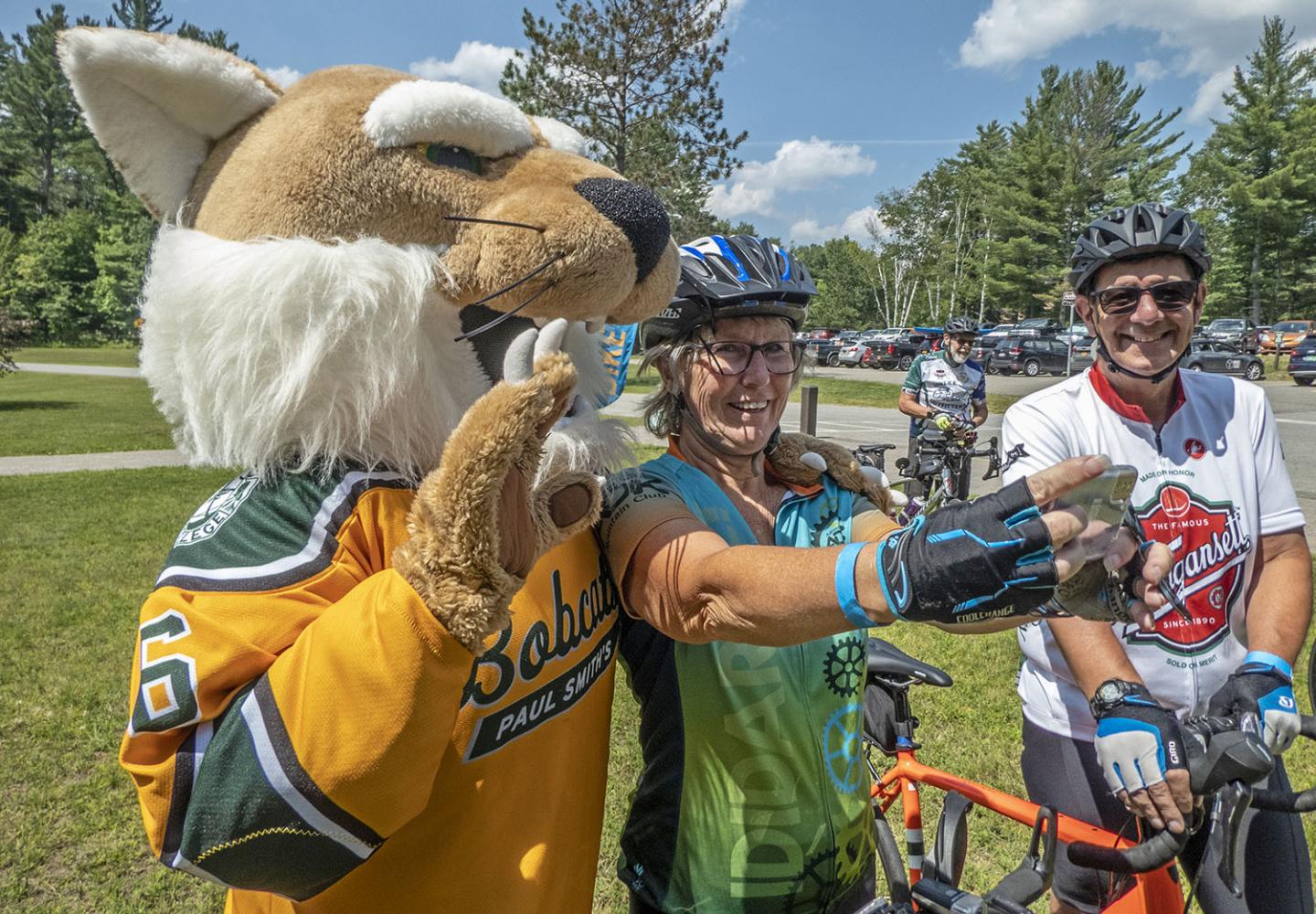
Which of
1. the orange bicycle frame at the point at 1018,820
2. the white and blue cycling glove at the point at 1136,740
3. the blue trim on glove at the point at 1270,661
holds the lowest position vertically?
the orange bicycle frame at the point at 1018,820

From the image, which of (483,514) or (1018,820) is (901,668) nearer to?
(1018,820)

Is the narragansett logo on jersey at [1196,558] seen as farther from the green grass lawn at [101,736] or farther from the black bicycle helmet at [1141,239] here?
the green grass lawn at [101,736]

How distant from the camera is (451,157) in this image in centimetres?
136

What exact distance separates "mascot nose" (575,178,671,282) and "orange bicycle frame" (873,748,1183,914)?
181cm

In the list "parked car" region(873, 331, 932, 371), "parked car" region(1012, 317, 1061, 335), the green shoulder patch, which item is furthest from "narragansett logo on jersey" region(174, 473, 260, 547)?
"parked car" region(873, 331, 932, 371)

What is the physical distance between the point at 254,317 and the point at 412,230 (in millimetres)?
307

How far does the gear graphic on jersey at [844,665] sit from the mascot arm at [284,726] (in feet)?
3.14

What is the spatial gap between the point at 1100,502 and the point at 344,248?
44.3 inches

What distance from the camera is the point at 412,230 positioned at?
1330 millimetres

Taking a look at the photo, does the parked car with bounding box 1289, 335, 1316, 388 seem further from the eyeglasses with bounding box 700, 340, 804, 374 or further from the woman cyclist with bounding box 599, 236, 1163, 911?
the eyeglasses with bounding box 700, 340, 804, 374

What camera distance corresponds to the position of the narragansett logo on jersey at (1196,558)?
216 cm

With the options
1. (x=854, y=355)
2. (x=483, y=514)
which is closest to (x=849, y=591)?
(x=483, y=514)

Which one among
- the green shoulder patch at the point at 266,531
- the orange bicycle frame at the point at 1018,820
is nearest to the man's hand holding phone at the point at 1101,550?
the green shoulder patch at the point at 266,531

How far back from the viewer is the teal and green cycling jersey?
1627mm
